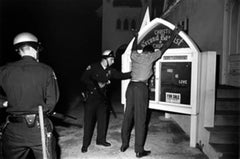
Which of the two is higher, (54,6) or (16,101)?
(54,6)

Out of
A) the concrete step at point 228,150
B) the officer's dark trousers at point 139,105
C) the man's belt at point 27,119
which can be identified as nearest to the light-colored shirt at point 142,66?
the officer's dark trousers at point 139,105

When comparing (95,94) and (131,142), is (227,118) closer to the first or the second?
(131,142)

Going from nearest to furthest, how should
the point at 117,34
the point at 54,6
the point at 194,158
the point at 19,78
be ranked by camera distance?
the point at 19,78
the point at 194,158
the point at 117,34
the point at 54,6

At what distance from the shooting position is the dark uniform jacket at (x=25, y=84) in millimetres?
2623

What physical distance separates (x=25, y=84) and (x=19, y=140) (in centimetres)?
63

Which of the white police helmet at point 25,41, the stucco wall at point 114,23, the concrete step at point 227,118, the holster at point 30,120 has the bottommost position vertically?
the concrete step at point 227,118

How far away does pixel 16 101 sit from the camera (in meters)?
2.65

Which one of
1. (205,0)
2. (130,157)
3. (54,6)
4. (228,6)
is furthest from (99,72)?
(54,6)

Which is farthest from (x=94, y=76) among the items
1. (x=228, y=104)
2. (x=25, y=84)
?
(x=228, y=104)

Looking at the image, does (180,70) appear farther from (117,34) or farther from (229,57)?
(117,34)

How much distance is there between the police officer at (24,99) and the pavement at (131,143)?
1999 mm

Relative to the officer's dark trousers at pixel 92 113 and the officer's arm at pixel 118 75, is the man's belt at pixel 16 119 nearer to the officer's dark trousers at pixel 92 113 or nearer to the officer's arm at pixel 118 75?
the officer's dark trousers at pixel 92 113

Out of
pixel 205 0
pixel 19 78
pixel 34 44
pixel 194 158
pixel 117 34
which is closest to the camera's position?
pixel 19 78

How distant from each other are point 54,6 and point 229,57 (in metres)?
23.5
